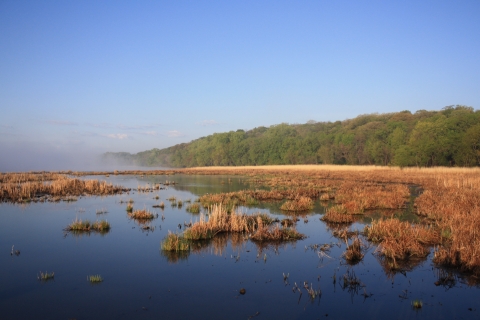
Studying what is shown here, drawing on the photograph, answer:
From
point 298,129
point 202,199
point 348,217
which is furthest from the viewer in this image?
point 298,129

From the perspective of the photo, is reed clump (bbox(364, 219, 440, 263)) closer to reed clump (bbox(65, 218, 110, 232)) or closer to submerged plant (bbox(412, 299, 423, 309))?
submerged plant (bbox(412, 299, 423, 309))

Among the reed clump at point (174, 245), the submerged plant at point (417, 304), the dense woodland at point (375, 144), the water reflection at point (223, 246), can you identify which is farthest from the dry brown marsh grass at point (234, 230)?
the dense woodland at point (375, 144)

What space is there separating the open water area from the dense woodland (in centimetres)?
4585

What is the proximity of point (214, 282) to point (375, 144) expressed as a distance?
62091 mm

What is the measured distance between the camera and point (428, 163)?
55.0 meters

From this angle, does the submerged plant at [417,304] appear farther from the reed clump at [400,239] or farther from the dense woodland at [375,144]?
the dense woodland at [375,144]

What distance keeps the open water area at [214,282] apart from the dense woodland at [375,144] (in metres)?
45.9

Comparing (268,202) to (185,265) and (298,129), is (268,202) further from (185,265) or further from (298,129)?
(298,129)

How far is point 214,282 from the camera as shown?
852 cm

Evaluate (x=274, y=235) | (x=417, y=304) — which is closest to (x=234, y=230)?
(x=274, y=235)

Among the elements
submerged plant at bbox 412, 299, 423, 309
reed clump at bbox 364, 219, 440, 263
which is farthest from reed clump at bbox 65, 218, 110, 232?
submerged plant at bbox 412, 299, 423, 309

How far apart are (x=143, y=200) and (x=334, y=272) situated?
1734 cm

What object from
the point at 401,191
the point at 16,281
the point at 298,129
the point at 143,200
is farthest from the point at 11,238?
the point at 298,129

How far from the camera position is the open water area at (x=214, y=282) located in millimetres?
6930
